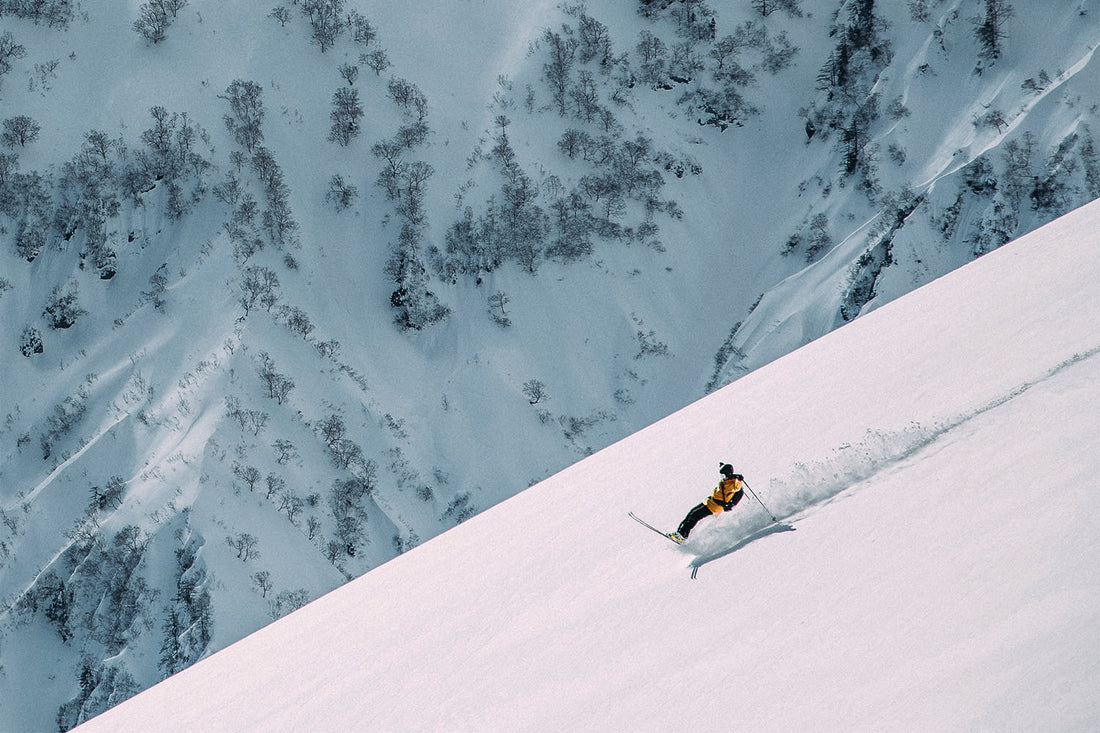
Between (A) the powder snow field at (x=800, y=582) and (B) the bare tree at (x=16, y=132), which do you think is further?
(B) the bare tree at (x=16, y=132)

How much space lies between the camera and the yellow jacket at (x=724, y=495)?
6.64 meters

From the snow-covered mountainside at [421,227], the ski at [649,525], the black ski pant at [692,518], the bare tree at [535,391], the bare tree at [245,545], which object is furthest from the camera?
the bare tree at [535,391]

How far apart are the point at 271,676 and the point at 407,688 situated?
6.86 feet

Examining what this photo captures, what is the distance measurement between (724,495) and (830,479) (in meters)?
0.83

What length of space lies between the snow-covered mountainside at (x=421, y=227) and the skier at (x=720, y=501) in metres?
24.4

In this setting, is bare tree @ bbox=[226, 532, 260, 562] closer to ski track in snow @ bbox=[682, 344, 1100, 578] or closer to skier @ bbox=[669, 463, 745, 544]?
skier @ bbox=[669, 463, 745, 544]

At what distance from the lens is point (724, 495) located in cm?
669

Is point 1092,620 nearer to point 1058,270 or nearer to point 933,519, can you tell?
point 933,519

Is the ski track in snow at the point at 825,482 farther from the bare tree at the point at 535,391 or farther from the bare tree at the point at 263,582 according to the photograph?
the bare tree at the point at 535,391

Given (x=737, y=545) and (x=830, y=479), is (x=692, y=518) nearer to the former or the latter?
(x=737, y=545)

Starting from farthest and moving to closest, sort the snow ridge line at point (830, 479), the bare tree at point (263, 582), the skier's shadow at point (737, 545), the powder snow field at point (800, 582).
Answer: the bare tree at point (263, 582) → the snow ridge line at point (830, 479) → the skier's shadow at point (737, 545) → the powder snow field at point (800, 582)

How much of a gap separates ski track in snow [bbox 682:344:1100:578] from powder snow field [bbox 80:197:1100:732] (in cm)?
2

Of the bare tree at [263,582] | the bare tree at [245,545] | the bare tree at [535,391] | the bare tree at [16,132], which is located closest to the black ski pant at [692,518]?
the bare tree at [263,582]

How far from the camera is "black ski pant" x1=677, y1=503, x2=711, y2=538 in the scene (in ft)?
22.3
